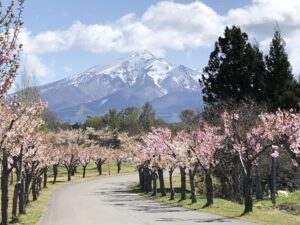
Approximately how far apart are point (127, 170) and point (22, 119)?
90238 mm

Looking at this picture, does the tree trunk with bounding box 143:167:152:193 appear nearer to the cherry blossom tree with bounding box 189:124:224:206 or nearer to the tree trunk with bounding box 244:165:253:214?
the cherry blossom tree with bounding box 189:124:224:206

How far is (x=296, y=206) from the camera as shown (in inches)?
1534

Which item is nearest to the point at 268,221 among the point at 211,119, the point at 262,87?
the point at 211,119

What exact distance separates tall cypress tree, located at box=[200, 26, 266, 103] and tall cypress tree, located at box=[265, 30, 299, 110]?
36.2 inches

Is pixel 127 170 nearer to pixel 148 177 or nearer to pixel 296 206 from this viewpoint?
pixel 148 177

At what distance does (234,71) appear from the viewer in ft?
186

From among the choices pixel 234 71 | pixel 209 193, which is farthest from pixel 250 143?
pixel 234 71

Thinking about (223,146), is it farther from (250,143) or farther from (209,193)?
(250,143)

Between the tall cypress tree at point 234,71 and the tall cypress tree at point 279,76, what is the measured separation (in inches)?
36.2

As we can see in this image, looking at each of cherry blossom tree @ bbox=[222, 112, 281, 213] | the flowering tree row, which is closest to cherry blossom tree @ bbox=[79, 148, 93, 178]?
the flowering tree row

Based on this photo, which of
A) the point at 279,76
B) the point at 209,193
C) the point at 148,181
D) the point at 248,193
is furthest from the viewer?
the point at 148,181

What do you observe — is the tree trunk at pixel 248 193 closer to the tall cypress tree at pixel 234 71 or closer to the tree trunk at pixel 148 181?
the tall cypress tree at pixel 234 71

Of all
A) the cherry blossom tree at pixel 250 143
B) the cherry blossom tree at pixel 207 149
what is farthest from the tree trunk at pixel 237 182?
the cherry blossom tree at pixel 250 143

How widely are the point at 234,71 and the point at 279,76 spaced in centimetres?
500
